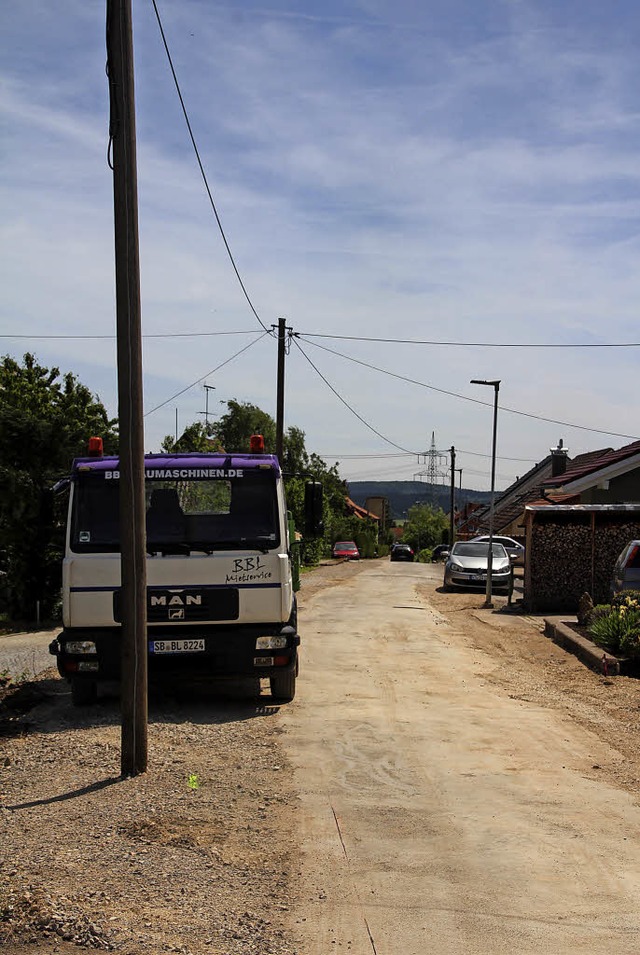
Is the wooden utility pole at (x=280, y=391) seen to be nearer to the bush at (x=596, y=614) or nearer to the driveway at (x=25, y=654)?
the driveway at (x=25, y=654)

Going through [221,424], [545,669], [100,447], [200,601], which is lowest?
[545,669]

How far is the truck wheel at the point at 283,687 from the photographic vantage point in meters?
10.1

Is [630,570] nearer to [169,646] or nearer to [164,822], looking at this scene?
[169,646]

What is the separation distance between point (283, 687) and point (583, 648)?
5.64 meters

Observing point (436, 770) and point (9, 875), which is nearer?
point (9, 875)

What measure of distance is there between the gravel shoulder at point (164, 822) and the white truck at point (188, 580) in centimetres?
53

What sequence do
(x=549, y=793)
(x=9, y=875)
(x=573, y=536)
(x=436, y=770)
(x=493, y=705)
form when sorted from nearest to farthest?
(x=9, y=875) → (x=549, y=793) → (x=436, y=770) → (x=493, y=705) → (x=573, y=536)

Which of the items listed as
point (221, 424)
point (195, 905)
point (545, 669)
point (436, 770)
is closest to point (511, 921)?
point (195, 905)

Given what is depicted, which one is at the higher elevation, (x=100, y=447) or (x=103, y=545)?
(x=100, y=447)

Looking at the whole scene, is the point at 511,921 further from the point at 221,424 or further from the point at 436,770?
the point at 221,424

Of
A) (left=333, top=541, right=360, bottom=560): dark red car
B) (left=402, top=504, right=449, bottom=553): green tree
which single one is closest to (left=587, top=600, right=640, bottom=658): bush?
(left=333, top=541, right=360, bottom=560): dark red car

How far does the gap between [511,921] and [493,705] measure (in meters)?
5.81

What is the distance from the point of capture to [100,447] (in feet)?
35.1

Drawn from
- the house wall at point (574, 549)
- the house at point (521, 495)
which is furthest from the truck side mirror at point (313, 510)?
the house at point (521, 495)
